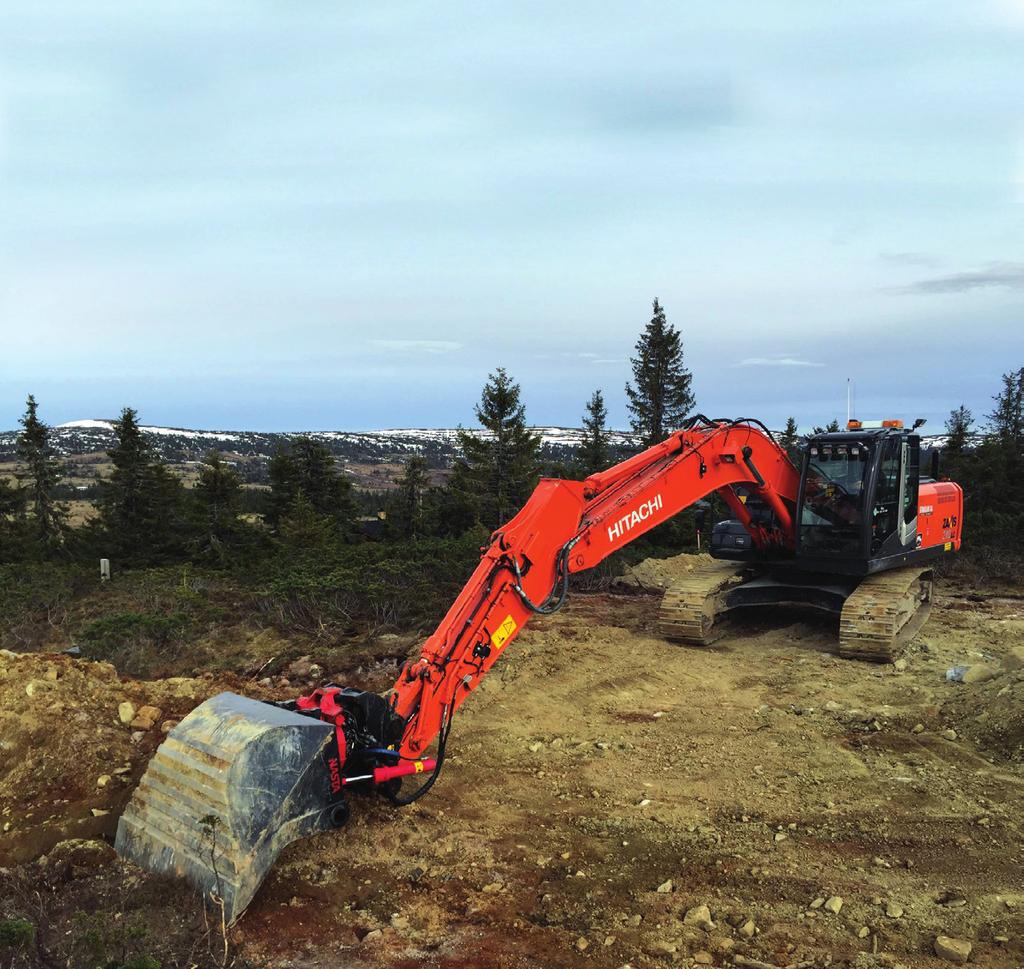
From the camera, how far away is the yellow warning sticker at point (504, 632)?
6055 mm

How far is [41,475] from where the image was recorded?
3077 cm

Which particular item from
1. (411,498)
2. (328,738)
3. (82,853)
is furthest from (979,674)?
(411,498)

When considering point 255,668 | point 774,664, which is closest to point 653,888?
point 774,664

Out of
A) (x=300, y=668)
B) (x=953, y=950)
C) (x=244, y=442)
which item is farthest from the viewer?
(x=244, y=442)

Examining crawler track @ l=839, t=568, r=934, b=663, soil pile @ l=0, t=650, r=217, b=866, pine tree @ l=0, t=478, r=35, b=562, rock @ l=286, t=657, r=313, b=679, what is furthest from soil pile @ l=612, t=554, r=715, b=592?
pine tree @ l=0, t=478, r=35, b=562

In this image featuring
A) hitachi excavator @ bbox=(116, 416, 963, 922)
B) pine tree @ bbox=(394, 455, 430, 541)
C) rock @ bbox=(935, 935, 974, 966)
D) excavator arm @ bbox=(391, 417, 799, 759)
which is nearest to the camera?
rock @ bbox=(935, 935, 974, 966)

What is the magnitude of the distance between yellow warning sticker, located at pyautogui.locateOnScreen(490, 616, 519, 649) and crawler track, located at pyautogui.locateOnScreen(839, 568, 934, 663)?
521 centimetres

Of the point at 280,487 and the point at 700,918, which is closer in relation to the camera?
the point at 700,918

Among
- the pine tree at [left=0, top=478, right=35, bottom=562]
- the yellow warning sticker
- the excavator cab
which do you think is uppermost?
Result: the excavator cab

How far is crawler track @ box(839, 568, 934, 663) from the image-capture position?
9211 millimetres

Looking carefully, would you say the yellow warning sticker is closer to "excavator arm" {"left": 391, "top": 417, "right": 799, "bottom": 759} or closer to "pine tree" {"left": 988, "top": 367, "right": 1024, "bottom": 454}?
"excavator arm" {"left": 391, "top": 417, "right": 799, "bottom": 759}

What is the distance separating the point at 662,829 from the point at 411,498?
31.3m

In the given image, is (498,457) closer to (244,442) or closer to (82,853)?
(82,853)

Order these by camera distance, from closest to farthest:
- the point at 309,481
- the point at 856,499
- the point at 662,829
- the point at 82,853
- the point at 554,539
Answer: the point at 82,853 → the point at 662,829 → the point at 554,539 → the point at 856,499 → the point at 309,481
